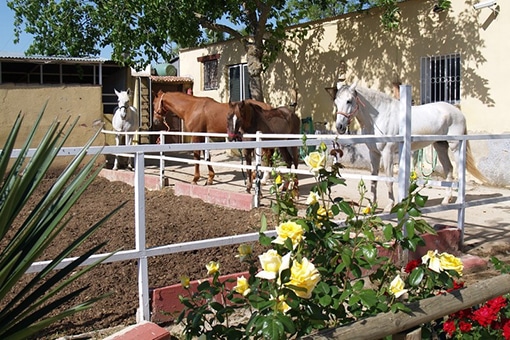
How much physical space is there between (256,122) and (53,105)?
605cm

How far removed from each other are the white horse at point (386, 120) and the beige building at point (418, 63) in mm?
2290

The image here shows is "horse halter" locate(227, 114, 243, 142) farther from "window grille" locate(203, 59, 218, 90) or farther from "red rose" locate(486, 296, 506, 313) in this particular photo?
"window grille" locate(203, 59, 218, 90)

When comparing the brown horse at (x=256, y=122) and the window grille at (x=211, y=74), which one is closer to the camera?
the brown horse at (x=256, y=122)

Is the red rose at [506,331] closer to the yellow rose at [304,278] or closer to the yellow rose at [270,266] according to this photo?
the yellow rose at [304,278]

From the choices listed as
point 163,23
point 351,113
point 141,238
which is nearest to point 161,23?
point 163,23

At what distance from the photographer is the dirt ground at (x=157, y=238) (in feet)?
12.4

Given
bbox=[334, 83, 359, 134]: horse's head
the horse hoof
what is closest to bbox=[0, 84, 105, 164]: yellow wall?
bbox=[334, 83, 359, 134]: horse's head

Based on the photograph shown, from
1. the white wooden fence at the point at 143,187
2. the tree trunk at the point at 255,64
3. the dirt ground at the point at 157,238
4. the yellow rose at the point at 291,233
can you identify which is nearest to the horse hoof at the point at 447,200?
the dirt ground at the point at 157,238

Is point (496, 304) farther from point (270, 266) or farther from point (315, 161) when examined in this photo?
point (270, 266)

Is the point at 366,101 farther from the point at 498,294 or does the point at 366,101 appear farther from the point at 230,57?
the point at 230,57

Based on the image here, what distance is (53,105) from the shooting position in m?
13.2

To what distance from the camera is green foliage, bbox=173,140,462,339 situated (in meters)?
1.79

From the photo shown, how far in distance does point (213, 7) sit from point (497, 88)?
641 centimetres

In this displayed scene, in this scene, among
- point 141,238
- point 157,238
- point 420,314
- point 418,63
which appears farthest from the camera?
point 418,63
